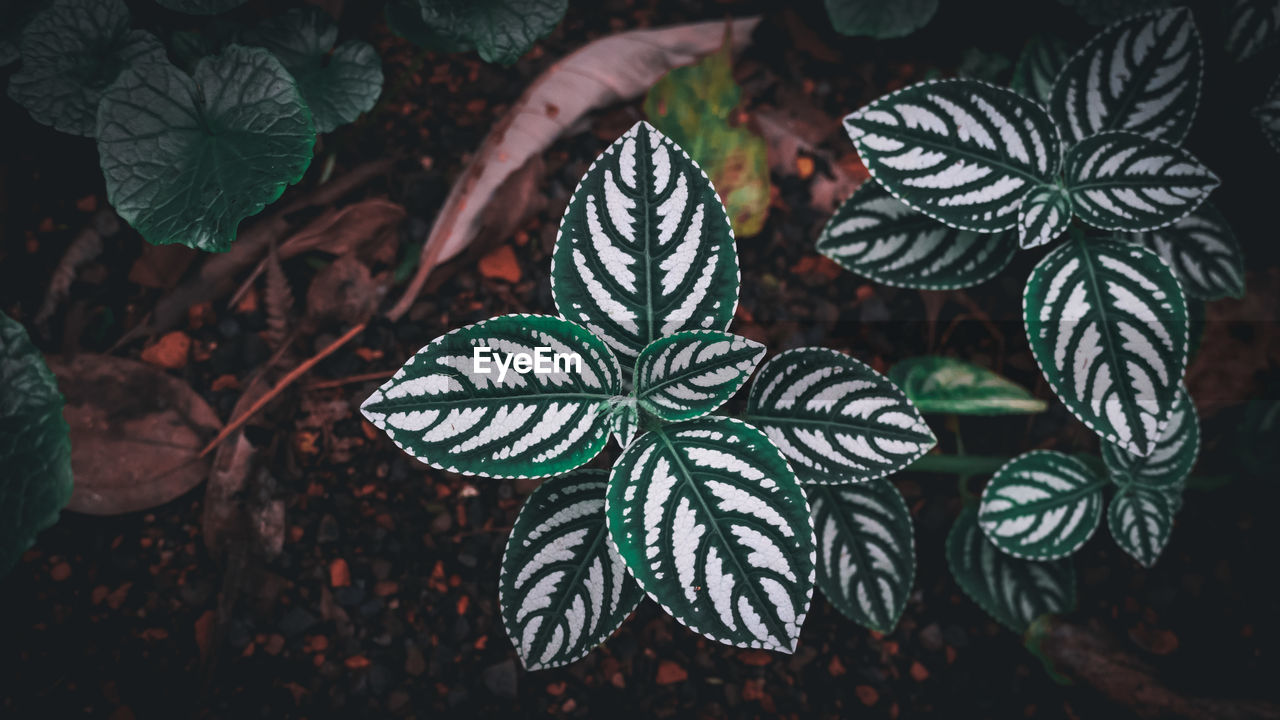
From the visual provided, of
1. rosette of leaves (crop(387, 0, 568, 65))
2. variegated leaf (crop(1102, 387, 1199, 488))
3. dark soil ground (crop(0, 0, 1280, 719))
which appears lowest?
dark soil ground (crop(0, 0, 1280, 719))

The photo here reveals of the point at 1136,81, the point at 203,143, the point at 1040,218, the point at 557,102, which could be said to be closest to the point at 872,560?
the point at 1040,218

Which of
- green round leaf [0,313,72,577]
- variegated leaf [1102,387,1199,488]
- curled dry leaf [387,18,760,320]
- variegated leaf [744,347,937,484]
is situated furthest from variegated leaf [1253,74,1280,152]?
green round leaf [0,313,72,577]

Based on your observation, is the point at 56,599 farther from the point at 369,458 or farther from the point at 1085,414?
the point at 1085,414

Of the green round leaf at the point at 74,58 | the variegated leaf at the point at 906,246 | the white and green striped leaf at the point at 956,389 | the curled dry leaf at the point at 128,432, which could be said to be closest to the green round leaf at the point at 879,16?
the variegated leaf at the point at 906,246

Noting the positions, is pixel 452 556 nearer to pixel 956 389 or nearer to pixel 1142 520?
pixel 956 389

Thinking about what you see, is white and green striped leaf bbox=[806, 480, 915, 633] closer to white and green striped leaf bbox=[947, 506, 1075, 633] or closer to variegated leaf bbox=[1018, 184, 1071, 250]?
white and green striped leaf bbox=[947, 506, 1075, 633]

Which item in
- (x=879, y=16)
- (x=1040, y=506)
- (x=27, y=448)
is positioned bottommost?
(x=27, y=448)
